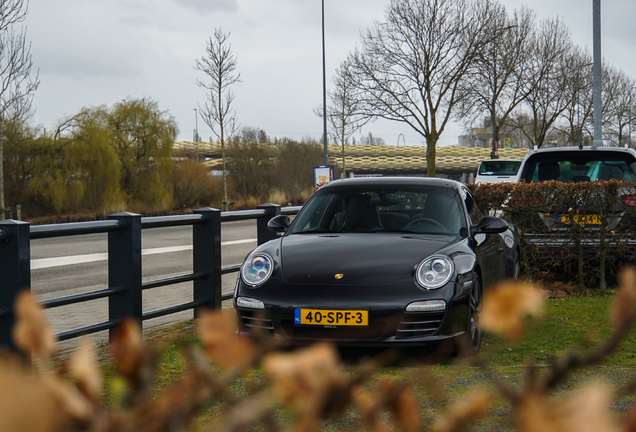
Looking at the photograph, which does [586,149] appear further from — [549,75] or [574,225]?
[549,75]

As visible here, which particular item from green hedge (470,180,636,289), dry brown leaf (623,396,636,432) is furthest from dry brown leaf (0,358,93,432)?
green hedge (470,180,636,289)

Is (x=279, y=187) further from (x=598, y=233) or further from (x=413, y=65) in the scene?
(x=598, y=233)

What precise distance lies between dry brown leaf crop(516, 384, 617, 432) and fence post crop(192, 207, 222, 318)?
712 cm

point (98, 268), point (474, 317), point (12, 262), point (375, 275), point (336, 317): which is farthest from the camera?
point (98, 268)

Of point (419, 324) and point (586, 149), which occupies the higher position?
point (586, 149)

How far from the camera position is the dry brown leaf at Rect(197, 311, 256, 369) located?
24.5 inches

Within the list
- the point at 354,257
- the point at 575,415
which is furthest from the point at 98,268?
the point at 575,415

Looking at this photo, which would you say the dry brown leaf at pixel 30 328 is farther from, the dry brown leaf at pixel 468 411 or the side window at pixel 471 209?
the side window at pixel 471 209

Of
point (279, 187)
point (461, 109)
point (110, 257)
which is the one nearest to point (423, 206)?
point (110, 257)

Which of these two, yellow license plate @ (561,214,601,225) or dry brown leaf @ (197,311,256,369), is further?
yellow license plate @ (561,214,601,225)

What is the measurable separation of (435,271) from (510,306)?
4.82 m

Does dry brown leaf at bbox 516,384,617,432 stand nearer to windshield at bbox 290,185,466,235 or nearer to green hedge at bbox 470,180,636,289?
windshield at bbox 290,185,466,235

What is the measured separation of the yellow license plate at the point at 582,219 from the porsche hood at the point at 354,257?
3.14m

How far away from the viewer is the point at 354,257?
5.60m
